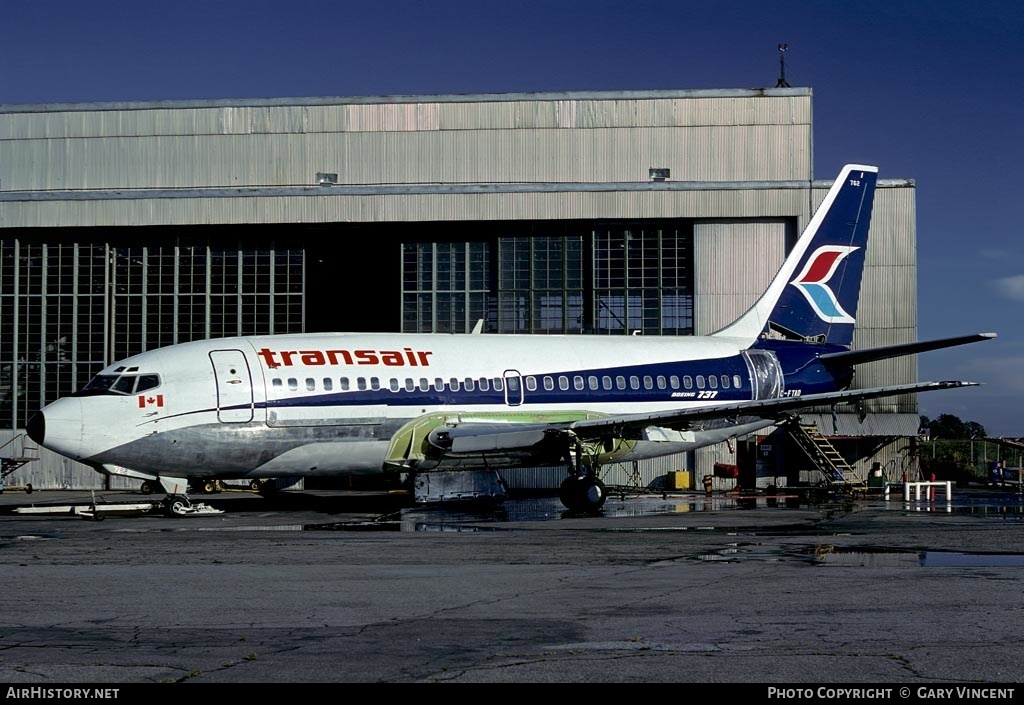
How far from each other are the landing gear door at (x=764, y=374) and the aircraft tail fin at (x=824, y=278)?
1225 mm

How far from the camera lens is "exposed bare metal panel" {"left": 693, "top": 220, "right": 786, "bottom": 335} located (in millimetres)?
45000

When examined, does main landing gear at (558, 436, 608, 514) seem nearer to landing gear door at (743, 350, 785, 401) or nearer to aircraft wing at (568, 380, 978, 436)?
aircraft wing at (568, 380, 978, 436)

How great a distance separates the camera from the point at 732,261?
45.1 metres

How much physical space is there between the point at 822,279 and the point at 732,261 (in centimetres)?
829

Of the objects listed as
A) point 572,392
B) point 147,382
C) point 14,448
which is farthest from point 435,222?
point 147,382

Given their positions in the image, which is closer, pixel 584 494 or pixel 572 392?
pixel 584 494

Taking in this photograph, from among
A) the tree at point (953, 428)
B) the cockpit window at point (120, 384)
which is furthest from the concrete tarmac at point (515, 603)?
the tree at point (953, 428)

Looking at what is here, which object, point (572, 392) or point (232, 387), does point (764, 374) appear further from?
point (232, 387)

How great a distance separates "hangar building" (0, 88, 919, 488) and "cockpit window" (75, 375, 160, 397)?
19.6 m

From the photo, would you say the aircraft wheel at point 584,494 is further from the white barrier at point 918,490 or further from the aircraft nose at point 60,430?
the aircraft nose at point 60,430

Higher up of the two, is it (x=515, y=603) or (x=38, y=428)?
(x=38, y=428)

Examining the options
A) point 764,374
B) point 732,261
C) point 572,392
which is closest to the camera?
point 572,392

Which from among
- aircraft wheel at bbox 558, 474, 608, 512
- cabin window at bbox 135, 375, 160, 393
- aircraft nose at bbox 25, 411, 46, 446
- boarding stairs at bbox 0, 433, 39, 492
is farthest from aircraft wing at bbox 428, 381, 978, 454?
boarding stairs at bbox 0, 433, 39, 492

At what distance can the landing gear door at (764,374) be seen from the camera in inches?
1342
